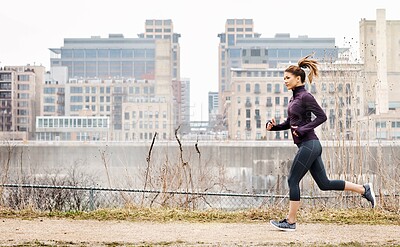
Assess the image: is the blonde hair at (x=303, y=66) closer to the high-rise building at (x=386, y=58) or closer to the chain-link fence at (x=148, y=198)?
the chain-link fence at (x=148, y=198)

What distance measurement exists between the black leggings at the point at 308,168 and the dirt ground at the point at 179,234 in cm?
45

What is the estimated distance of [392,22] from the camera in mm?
93500

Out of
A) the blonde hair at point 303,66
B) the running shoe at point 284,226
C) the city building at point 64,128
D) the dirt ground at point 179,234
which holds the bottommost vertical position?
the dirt ground at point 179,234

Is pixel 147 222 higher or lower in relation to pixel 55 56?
lower

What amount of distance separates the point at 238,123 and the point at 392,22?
2516 centimetres

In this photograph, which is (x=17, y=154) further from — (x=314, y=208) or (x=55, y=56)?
(x=55, y=56)

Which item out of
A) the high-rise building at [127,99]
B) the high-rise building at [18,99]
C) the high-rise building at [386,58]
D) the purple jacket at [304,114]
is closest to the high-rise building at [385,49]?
the high-rise building at [386,58]

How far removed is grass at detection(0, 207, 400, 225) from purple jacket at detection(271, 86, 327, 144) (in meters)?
1.42

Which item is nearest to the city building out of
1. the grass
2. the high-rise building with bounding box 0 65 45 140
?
the high-rise building with bounding box 0 65 45 140

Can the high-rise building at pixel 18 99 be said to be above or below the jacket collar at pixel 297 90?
above

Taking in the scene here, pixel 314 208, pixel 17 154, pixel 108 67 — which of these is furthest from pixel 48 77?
pixel 314 208

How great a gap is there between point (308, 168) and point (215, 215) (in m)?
1.68

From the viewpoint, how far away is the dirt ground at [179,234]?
20.6 feet

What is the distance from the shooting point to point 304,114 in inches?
279
